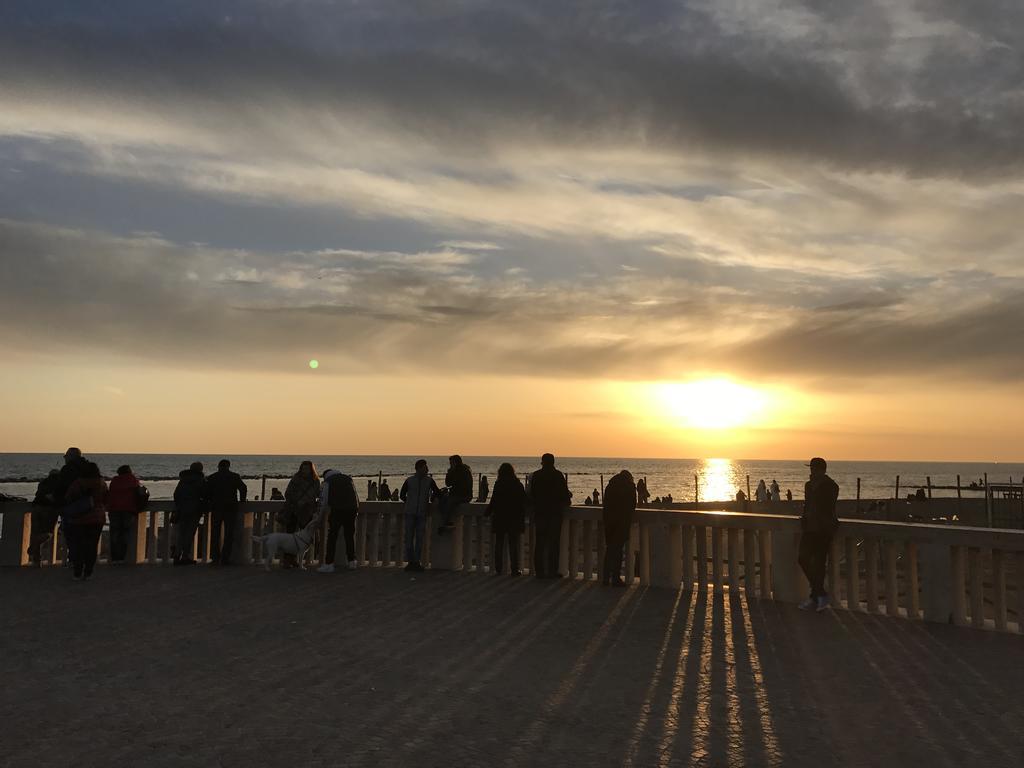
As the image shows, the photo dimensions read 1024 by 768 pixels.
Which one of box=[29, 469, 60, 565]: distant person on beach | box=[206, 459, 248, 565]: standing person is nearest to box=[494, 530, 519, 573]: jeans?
box=[206, 459, 248, 565]: standing person

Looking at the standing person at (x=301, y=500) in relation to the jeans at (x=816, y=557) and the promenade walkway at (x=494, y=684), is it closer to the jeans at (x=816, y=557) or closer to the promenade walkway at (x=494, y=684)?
the promenade walkway at (x=494, y=684)

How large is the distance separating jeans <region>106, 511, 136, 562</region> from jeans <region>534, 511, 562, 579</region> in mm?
7073

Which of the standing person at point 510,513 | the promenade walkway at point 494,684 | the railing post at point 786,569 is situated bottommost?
the promenade walkway at point 494,684

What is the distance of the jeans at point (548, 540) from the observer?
1401 cm

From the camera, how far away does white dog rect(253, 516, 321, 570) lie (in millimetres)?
15352

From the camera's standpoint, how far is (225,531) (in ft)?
52.9

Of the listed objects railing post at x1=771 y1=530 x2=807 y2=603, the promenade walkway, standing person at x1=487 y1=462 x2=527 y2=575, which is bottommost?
the promenade walkway

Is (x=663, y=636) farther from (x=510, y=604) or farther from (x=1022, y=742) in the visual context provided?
(x=1022, y=742)

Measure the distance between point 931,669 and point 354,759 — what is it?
504cm

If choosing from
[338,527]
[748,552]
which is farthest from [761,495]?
[748,552]

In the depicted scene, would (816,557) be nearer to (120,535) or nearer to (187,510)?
(187,510)

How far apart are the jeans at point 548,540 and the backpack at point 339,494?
322cm

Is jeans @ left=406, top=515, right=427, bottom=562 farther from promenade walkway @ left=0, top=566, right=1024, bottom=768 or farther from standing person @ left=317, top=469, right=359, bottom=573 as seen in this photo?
promenade walkway @ left=0, top=566, right=1024, bottom=768

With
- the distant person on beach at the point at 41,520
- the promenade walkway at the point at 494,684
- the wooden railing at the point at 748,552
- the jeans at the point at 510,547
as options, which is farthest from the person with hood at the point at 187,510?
the jeans at the point at 510,547
